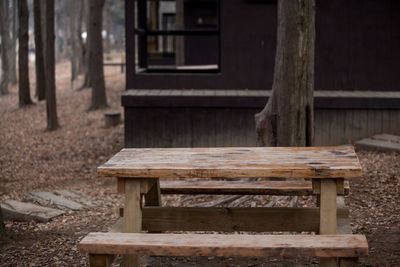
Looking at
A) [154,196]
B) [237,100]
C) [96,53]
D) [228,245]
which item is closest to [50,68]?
[96,53]

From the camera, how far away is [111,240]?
13.5 feet

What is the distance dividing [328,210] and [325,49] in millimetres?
8115

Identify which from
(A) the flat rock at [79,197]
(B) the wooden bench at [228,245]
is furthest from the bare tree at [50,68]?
(B) the wooden bench at [228,245]

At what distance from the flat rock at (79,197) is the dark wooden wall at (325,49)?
11.2ft

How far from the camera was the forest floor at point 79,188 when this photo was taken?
550cm

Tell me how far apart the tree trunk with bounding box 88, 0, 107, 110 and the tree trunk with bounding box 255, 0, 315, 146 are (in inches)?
482

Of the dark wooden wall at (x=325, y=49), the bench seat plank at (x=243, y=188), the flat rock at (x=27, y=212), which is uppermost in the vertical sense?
the dark wooden wall at (x=325, y=49)

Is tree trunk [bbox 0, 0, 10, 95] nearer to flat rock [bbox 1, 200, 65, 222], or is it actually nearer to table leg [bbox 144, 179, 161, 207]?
flat rock [bbox 1, 200, 65, 222]

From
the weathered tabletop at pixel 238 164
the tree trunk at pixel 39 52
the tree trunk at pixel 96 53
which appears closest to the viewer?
the weathered tabletop at pixel 238 164

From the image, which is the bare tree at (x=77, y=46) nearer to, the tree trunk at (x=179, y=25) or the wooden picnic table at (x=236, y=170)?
the tree trunk at (x=179, y=25)

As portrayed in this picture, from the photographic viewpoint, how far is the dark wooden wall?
12.0 m

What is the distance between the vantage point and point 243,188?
5.36 meters

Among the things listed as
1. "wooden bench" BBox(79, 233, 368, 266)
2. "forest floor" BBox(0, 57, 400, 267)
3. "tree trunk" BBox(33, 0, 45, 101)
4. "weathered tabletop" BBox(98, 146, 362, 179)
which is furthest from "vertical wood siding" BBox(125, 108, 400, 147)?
"tree trunk" BBox(33, 0, 45, 101)

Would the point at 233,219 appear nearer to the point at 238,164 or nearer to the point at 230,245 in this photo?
the point at 238,164
